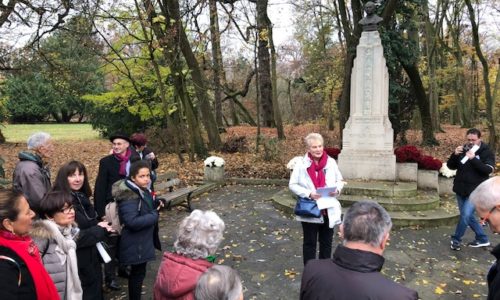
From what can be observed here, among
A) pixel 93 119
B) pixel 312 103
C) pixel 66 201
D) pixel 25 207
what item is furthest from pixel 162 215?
pixel 312 103

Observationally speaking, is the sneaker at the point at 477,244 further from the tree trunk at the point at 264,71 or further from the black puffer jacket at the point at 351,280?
the tree trunk at the point at 264,71

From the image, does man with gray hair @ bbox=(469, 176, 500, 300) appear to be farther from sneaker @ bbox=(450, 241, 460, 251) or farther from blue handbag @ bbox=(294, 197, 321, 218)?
sneaker @ bbox=(450, 241, 460, 251)

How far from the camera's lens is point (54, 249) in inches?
123

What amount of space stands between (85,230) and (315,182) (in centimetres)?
256

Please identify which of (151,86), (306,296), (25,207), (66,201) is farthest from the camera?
(151,86)

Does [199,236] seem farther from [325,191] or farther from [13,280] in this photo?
[325,191]

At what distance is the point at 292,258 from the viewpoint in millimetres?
5910

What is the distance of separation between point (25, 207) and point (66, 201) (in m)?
0.83

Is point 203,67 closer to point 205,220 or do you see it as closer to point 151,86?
point 151,86

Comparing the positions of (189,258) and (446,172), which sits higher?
(189,258)

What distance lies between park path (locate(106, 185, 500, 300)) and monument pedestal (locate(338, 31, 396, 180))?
240cm

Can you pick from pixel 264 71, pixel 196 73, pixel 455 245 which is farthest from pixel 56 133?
pixel 455 245

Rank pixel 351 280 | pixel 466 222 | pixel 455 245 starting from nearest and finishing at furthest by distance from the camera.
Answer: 1. pixel 351 280
2. pixel 466 222
3. pixel 455 245

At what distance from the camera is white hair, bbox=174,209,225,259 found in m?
2.60
